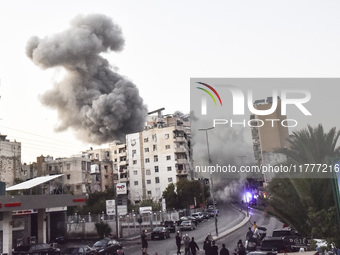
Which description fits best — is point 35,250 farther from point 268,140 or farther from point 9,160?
point 268,140

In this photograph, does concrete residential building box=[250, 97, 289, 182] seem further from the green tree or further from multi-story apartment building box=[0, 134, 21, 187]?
the green tree

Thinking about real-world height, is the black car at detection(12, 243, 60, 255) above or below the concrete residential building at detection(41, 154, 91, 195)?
below

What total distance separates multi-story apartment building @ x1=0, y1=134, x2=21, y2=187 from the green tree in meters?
60.5

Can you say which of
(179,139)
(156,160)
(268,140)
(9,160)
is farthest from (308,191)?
(156,160)

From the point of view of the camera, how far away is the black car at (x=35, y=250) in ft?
83.6

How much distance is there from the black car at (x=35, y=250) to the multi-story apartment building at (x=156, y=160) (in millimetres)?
52680

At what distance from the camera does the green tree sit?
15538mm

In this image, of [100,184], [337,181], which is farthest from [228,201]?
[337,181]

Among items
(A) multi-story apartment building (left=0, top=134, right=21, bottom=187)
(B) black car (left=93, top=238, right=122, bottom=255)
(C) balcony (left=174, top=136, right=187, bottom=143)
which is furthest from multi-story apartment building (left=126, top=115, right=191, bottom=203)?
(B) black car (left=93, top=238, right=122, bottom=255)

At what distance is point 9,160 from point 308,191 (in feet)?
213

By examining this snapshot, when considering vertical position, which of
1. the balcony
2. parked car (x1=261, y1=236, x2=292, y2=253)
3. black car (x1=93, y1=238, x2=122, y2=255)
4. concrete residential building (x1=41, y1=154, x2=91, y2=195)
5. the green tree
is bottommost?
black car (x1=93, y1=238, x2=122, y2=255)

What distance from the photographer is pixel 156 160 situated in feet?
270

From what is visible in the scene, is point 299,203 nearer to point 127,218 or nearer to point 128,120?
point 127,218

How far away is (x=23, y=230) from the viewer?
113 ft
